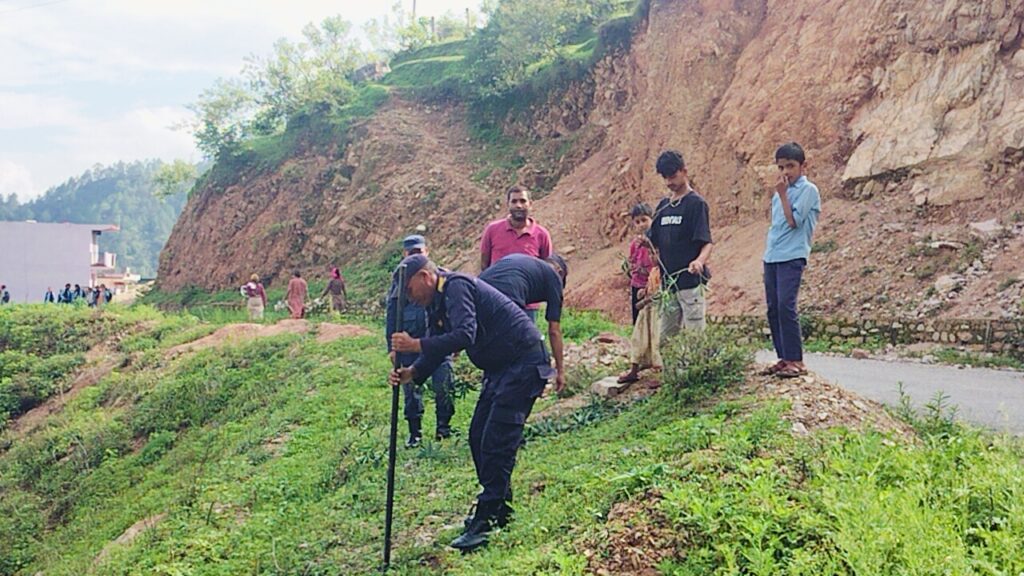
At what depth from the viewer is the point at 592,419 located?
638cm

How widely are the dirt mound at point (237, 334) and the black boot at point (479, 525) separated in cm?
1078

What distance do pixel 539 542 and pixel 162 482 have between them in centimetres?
688

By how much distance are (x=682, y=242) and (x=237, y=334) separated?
1146 centimetres

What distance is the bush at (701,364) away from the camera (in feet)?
18.7

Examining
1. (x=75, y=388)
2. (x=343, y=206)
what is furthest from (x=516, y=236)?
(x=343, y=206)

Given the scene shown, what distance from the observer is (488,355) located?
4.61 meters

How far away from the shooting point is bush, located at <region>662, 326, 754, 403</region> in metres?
5.70

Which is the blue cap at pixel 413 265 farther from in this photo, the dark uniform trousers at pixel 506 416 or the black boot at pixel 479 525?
the black boot at pixel 479 525

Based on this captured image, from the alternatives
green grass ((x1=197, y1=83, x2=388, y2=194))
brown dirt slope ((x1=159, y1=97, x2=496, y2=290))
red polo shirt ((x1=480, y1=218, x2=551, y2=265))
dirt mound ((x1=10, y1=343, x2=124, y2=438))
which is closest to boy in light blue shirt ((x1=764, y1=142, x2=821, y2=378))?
red polo shirt ((x1=480, y1=218, x2=551, y2=265))

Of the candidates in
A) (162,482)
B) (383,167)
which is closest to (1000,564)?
(162,482)

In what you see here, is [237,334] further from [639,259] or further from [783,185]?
[783,185]

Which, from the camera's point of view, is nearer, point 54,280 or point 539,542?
point 539,542

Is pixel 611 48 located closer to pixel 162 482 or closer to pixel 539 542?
pixel 162 482

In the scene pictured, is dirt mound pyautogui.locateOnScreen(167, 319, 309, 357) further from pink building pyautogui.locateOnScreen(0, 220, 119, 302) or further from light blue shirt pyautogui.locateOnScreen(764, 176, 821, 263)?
pink building pyautogui.locateOnScreen(0, 220, 119, 302)
